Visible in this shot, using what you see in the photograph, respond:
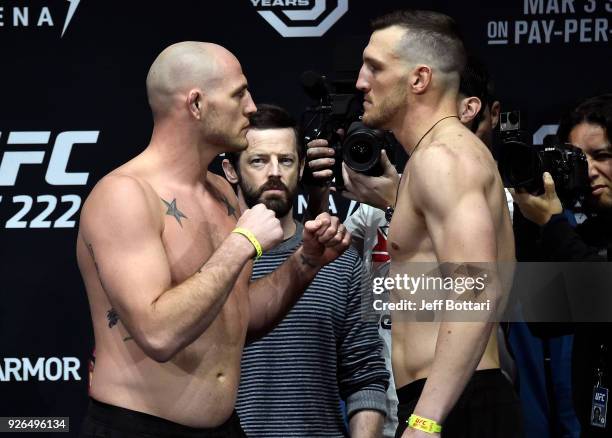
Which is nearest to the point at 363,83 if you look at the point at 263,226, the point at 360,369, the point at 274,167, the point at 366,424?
the point at 263,226

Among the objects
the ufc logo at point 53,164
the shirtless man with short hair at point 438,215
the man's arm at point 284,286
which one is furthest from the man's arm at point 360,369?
the ufc logo at point 53,164

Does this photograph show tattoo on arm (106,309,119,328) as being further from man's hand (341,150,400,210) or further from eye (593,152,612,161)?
eye (593,152,612,161)

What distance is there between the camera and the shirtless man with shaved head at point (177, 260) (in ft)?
8.34

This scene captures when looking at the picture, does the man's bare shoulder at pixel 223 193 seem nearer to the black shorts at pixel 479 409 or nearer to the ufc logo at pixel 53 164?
the black shorts at pixel 479 409

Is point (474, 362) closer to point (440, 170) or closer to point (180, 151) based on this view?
point (440, 170)

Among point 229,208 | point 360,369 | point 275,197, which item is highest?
point 229,208

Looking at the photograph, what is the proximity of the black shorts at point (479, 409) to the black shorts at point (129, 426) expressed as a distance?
0.46 metres

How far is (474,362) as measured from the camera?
8.30 ft

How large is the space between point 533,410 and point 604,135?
110cm

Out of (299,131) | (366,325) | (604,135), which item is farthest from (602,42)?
(366,325)

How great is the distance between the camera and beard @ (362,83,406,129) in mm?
2879

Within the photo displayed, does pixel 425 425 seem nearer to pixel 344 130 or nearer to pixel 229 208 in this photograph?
pixel 229 208

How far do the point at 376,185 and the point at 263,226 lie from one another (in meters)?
0.75

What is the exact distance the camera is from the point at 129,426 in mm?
2582
